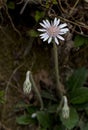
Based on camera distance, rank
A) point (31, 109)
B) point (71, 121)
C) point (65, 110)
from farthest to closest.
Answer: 1. point (31, 109)
2. point (71, 121)
3. point (65, 110)

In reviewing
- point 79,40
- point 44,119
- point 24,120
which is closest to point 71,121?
point 44,119

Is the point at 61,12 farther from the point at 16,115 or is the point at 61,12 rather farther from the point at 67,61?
the point at 16,115

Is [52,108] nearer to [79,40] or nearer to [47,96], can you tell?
[47,96]

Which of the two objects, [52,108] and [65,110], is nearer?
[65,110]

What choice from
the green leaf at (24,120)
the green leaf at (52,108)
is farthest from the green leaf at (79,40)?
the green leaf at (24,120)

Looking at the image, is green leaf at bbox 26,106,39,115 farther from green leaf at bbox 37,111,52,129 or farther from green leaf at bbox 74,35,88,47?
green leaf at bbox 74,35,88,47

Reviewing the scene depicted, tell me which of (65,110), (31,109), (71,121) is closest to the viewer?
(65,110)
